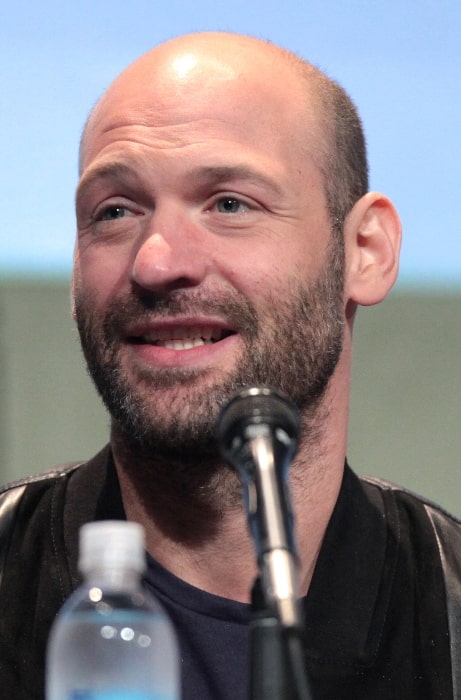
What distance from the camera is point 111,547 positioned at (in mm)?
956

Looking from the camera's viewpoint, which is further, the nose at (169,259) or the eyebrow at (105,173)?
the eyebrow at (105,173)

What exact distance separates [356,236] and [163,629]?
94cm

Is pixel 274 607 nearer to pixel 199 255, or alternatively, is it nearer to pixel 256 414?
pixel 256 414

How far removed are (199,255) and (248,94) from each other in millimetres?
287

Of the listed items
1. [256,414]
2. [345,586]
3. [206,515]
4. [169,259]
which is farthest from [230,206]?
[256,414]

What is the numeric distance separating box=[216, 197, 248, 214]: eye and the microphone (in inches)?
27.7

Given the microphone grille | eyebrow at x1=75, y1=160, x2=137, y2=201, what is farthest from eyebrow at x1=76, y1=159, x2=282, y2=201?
A: the microphone grille

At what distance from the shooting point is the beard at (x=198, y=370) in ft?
5.26

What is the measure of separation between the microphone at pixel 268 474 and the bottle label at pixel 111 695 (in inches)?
5.8

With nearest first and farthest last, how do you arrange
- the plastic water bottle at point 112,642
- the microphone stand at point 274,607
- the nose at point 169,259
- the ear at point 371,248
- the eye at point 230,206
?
the microphone stand at point 274,607 → the plastic water bottle at point 112,642 → the nose at point 169,259 → the eye at point 230,206 → the ear at point 371,248

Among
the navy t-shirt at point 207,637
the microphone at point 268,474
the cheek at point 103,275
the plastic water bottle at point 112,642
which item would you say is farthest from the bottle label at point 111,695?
the cheek at point 103,275

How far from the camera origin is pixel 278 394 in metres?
1.03

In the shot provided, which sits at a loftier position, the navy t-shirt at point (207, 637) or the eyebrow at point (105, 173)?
the eyebrow at point (105, 173)

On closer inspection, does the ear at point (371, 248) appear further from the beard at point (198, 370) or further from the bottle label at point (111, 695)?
the bottle label at point (111, 695)
